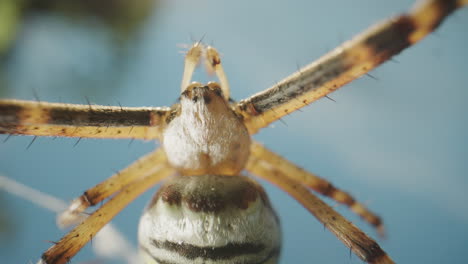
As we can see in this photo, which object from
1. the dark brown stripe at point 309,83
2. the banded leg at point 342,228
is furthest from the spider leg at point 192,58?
the banded leg at point 342,228

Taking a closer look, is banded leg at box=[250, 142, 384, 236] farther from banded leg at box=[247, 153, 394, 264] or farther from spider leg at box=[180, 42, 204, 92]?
spider leg at box=[180, 42, 204, 92]

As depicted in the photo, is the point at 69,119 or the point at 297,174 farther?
the point at 297,174

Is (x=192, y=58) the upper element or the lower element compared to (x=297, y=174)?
upper

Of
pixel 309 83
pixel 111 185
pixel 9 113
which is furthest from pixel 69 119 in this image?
pixel 309 83

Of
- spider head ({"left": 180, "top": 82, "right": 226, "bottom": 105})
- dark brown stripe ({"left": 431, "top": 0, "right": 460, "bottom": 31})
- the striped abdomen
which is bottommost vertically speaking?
the striped abdomen

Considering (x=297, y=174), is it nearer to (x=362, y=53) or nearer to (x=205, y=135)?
(x=205, y=135)

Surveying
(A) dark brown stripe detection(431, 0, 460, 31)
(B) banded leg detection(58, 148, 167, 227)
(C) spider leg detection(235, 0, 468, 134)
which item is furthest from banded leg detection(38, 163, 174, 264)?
(A) dark brown stripe detection(431, 0, 460, 31)

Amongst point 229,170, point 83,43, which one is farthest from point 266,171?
point 83,43
